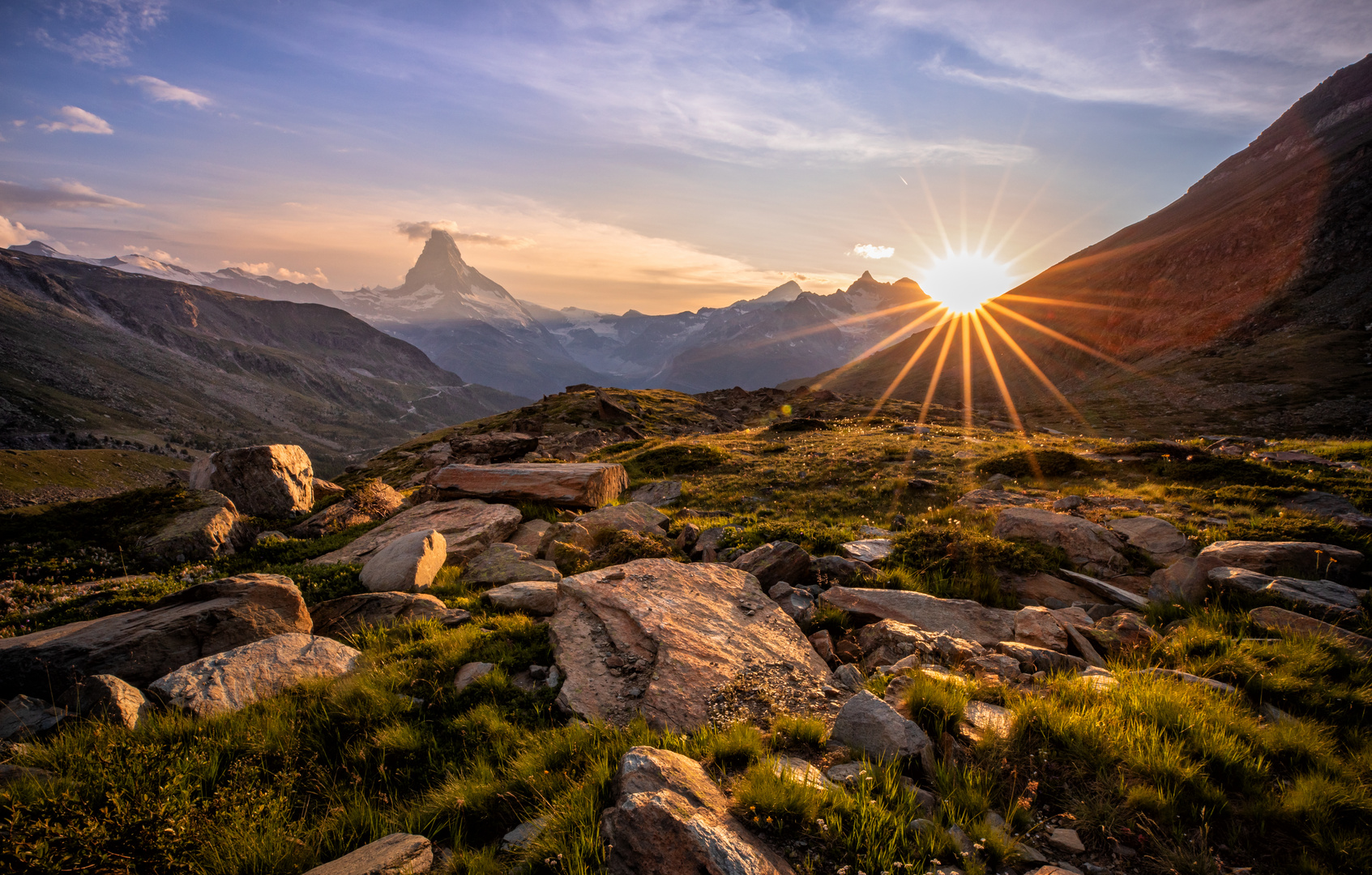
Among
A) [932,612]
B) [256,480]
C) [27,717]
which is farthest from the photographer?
[256,480]

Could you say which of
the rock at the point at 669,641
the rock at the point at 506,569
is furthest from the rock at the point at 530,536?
the rock at the point at 669,641

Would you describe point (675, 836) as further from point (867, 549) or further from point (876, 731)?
point (867, 549)

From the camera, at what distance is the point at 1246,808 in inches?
178

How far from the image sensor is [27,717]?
6.55 meters

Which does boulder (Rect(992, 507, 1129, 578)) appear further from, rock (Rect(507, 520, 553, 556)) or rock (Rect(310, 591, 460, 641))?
rock (Rect(310, 591, 460, 641))

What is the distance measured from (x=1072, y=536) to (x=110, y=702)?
55.2ft

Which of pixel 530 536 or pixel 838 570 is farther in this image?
pixel 530 536

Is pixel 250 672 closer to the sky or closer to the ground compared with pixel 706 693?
closer to the ground

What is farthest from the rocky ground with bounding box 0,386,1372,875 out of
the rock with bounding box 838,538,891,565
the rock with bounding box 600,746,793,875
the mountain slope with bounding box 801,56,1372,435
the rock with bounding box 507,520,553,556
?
the mountain slope with bounding box 801,56,1372,435

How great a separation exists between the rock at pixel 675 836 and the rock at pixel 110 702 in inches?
242

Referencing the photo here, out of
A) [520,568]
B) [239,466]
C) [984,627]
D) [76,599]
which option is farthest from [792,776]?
[239,466]

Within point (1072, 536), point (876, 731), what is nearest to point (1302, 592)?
point (1072, 536)

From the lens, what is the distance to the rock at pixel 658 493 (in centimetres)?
2006

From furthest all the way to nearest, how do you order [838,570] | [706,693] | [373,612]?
1. [838,570]
2. [373,612]
3. [706,693]
